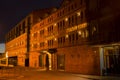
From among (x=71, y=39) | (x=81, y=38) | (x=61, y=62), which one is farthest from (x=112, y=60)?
(x=61, y=62)

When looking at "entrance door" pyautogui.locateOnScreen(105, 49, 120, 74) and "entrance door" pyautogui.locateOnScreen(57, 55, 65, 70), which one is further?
"entrance door" pyautogui.locateOnScreen(57, 55, 65, 70)

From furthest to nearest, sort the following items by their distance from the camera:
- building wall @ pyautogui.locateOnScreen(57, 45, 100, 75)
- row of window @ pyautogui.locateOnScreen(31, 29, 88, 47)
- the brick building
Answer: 1. row of window @ pyautogui.locateOnScreen(31, 29, 88, 47)
2. building wall @ pyautogui.locateOnScreen(57, 45, 100, 75)
3. the brick building

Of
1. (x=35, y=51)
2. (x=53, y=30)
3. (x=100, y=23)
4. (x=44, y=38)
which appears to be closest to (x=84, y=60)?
(x=100, y=23)

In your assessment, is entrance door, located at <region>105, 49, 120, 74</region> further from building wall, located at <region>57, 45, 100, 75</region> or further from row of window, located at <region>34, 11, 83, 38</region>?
row of window, located at <region>34, 11, 83, 38</region>

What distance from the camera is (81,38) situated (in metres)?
48.3

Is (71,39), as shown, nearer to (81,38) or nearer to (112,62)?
(81,38)

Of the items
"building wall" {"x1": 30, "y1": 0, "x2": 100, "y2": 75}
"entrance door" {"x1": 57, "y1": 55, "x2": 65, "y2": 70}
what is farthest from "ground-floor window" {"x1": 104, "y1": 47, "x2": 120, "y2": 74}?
"entrance door" {"x1": 57, "y1": 55, "x2": 65, "y2": 70}

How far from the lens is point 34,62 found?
7844cm

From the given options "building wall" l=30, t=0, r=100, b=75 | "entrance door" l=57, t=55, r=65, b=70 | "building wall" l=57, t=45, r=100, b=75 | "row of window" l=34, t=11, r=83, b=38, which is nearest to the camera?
"building wall" l=57, t=45, r=100, b=75

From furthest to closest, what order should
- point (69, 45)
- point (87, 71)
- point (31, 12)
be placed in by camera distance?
point (31, 12) < point (69, 45) < point (87, 71)

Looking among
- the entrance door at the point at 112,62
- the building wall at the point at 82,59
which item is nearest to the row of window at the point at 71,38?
the building wall at the point at 82,59

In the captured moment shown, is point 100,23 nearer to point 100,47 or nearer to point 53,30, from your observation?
point 100,47

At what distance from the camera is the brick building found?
3897cm

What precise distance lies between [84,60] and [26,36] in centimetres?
4675
